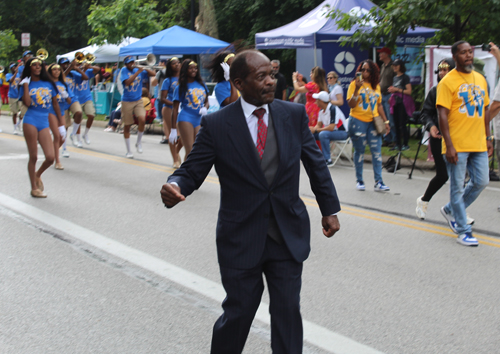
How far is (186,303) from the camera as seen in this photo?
4410 mm

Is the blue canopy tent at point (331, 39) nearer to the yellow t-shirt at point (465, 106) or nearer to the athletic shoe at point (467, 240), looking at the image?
the yellow t-shirt at point (465, 106)

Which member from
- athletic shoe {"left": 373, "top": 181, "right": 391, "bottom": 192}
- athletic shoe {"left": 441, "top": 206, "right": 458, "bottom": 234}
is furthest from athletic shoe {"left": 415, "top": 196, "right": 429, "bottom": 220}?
athletic shoe {"left": 373, "top": 181, "right": 391, "bottom": 192}

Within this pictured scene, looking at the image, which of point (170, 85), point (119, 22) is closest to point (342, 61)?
point (170, 85)

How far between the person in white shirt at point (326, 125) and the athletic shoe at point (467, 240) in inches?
217

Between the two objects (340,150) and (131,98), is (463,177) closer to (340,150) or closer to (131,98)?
(340,150)

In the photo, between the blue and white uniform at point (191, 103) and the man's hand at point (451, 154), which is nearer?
the man's hand at point (451, 154)

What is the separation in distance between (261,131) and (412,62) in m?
12.8

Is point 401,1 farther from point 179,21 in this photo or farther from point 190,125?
point 179,21

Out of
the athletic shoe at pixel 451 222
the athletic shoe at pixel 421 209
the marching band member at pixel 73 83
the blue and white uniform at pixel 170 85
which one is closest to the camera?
the athletic shoe at pixel 451 222

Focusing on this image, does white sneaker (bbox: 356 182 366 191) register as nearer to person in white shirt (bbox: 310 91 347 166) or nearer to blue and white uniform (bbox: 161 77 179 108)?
person in white shirt (bbox: 310 91 347 166)

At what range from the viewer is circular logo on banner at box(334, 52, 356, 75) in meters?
15.8

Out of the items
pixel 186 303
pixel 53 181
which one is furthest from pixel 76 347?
pixel 53 181

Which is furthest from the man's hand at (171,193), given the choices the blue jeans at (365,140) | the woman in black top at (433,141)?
the blue jeans at (365,140)

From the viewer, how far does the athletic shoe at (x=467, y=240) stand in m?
6.00
